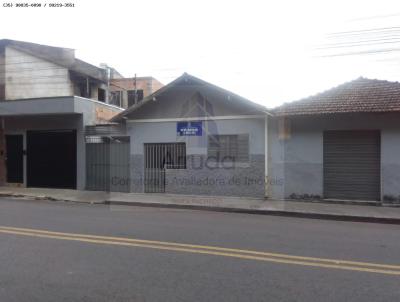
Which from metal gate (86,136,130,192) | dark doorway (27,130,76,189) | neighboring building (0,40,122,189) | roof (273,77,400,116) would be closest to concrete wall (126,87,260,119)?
metal gate (86,136,130,192)

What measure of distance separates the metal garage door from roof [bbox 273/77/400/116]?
3.40 ft

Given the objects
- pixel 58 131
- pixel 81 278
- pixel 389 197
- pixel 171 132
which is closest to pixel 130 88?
pixel 58 131

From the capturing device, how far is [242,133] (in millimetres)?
13766

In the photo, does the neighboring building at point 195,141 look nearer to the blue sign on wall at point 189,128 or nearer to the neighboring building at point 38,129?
the blue sign on wall at point 189,128

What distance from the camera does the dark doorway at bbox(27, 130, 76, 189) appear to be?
16.2 metres

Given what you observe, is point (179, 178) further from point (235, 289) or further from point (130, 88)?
point (130, 88)

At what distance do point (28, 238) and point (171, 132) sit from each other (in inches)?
321

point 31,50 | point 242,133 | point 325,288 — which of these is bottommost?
point 325,288

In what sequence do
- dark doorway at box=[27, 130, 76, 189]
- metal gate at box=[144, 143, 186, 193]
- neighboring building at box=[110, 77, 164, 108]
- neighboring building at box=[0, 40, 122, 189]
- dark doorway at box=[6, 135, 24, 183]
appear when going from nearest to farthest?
metal gate at box=[144, 143, 186, 193]
neighboring building at box=[0, 40, 122, 189]
dark doorway at box=[27, 130, 76, 189]
dark doorway at box=[6, 135, 24, 183]
neighboring building at box=[110, 77, 164, 108]

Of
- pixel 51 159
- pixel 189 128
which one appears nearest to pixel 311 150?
pixel 189 128

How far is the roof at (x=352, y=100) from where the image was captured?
11.9m

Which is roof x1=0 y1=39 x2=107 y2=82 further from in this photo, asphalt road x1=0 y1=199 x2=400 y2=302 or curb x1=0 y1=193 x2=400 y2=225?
asphalt road x1=0 y1=199 x2=400 y2=302

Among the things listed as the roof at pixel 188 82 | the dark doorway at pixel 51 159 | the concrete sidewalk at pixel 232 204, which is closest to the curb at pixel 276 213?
the concrete sidewalk at pixel 232 204

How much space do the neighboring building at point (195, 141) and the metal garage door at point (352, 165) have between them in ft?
7.37
